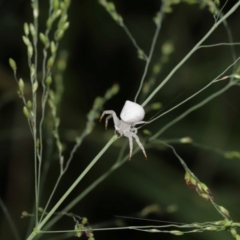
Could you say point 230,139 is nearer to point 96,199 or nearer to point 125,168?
point 125,168

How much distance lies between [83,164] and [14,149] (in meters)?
0.30

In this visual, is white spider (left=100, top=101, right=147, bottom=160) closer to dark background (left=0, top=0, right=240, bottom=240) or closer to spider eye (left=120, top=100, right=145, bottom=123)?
spider eye (left=120, top=100, right=145, bottom=123)

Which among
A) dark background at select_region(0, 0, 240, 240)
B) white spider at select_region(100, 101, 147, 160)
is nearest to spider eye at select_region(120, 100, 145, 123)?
white spider at select_region(100, 101, 147, 160)

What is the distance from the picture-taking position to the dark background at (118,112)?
226 centimetres

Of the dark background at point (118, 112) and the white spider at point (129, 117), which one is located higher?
the white spider at point (129, 117)

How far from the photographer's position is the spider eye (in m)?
1.16

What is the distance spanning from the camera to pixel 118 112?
7.66 feet

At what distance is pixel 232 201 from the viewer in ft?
7.27

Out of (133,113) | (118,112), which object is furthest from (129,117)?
(118,112)

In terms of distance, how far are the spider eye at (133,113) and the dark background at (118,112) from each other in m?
1.05

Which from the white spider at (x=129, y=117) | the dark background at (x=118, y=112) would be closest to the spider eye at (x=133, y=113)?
the white spider at (x=129, y=117)

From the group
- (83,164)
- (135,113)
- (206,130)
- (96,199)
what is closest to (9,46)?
(83,164)

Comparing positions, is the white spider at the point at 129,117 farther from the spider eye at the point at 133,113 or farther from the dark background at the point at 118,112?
the dark background at the point at 118,112

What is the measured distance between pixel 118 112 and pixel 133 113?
116 centimetres
